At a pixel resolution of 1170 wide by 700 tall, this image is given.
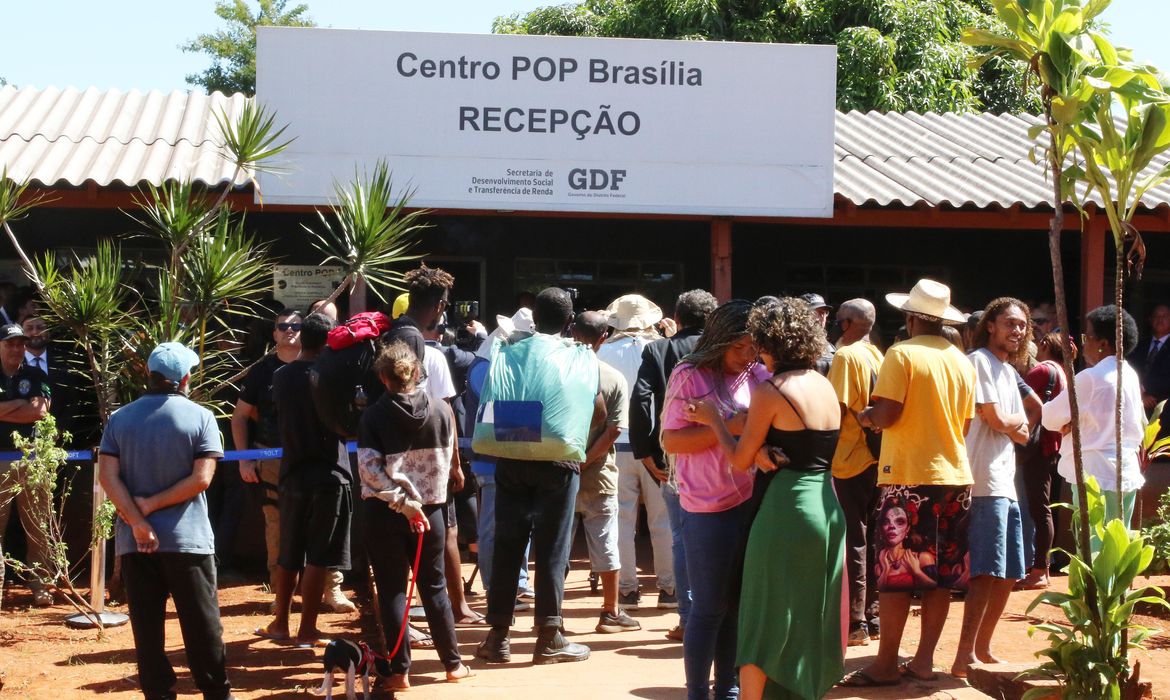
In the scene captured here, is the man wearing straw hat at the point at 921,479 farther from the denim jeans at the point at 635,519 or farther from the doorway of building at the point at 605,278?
the doorway of building at the point at 605,278

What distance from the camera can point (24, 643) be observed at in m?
6.86

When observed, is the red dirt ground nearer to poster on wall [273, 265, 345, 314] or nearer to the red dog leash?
the red dog leash

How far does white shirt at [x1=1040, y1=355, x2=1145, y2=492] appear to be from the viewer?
21.7 feet

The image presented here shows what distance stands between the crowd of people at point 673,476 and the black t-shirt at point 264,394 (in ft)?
0.07

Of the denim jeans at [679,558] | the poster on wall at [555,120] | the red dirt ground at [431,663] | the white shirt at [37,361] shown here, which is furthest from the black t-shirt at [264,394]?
the denim jeans at [679,558]

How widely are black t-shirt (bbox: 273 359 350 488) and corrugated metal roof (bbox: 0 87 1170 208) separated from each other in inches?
114

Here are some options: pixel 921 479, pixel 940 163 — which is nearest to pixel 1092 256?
pixel 940 163

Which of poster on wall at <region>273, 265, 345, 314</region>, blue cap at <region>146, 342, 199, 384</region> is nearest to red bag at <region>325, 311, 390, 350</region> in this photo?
blue cap at <region>146, 342, 199, 384</region>

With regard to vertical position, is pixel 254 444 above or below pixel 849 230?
below

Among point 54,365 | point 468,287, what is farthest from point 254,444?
point 468,287

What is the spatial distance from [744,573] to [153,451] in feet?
8.18

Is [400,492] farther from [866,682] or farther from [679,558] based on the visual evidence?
[866,682]

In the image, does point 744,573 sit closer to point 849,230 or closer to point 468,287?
point 468,287

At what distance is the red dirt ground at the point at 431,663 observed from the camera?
5.70 m
